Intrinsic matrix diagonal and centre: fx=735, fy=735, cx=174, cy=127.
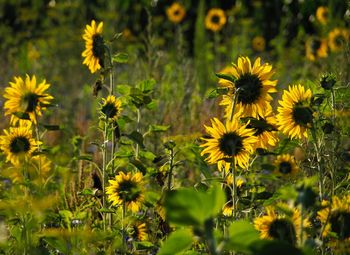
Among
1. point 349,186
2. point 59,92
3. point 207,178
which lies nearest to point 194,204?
point 207,178

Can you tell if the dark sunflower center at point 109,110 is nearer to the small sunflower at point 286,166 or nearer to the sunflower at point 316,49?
the small sunflower at point 286,166

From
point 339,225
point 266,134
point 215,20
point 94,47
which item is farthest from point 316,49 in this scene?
point 339,225

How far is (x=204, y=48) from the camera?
19.9 ft

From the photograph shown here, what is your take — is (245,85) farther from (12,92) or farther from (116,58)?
(12,92)

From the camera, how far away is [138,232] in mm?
2344

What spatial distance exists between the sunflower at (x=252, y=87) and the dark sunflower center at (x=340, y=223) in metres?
0.50

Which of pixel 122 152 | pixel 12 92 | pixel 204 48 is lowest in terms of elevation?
pixel 122 152

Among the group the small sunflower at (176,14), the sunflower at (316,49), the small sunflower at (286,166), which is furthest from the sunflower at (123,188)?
the small sunflower at (176,14)

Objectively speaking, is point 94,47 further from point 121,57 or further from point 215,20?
point 215,20

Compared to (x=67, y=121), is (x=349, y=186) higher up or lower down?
lower down

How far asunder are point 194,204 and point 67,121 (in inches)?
170

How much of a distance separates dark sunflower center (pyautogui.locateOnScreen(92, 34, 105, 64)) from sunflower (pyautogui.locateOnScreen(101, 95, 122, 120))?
0.83 ft

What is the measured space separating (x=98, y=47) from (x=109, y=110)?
325 millimetres

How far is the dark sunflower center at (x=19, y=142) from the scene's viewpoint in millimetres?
2382
